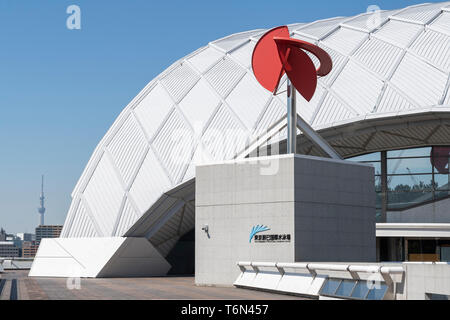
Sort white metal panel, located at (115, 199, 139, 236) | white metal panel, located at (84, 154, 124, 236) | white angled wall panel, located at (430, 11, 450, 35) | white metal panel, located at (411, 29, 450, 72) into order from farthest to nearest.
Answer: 1. white metal panel, located at (84, 154, 124, 236)
2. white metal panel, located at (115, 199, 139, 236)
3. white angled wall panel, located at (430, 11, 450, 35)
4. white metal panel, located at (411, 29, 450, 72)

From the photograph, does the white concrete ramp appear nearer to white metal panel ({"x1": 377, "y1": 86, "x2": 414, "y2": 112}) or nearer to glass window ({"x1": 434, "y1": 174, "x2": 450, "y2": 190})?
white metal panel ({"x1": 377, "y1": 86, "x2": 414, "y2": 112})

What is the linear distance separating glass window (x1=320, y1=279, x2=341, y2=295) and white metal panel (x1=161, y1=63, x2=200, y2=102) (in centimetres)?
2643

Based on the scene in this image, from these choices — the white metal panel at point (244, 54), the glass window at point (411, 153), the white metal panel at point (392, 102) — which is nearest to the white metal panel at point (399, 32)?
the white metal panel at point (392, 102)

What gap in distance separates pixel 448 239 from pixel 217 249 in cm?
1564

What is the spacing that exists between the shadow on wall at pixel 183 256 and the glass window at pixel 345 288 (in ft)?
90.8

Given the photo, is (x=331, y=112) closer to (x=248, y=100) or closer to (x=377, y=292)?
(x=248, y=100)

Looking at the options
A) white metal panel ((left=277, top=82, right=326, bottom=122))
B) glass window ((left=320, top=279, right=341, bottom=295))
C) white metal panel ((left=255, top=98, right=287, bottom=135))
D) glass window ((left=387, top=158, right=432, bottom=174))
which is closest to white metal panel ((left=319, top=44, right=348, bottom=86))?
white metal panel ((left=277, top=82, right=326, bottom=122))

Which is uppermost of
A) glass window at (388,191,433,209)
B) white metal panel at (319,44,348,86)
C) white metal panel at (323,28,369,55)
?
white metal panel at (323,28,369,55)

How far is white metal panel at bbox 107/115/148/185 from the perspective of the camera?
47062 mm

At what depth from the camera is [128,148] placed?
1913 inches

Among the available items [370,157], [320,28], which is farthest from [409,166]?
[320,28]

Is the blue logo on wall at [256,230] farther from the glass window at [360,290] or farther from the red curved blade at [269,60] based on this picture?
the glass window at [360,290]

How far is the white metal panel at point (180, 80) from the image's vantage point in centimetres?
4888

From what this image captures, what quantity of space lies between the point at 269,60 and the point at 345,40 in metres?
14.4
